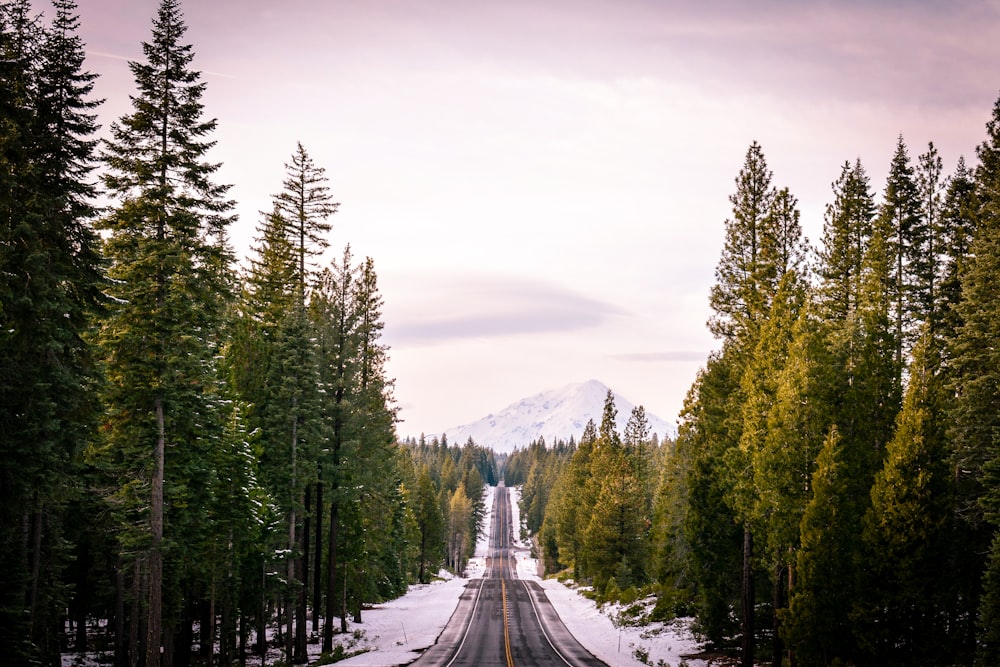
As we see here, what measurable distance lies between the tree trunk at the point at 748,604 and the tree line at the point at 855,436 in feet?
0.23

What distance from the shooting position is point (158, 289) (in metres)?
20.0

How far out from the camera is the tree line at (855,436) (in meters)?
20.3

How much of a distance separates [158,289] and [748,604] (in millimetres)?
22843

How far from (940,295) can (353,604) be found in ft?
129

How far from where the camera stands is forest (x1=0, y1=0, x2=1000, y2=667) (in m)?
18.8

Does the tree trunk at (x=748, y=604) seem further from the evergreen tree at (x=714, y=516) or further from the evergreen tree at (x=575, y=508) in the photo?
the evergreen tree at (x=575, y=508)

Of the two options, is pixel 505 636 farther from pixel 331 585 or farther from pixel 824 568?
pixel 824 568

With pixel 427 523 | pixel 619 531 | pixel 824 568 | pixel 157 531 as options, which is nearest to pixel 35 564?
pixel 157 531

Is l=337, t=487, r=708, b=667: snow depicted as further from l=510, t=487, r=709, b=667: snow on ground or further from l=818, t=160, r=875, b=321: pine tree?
l=818, t=160, r=875, b=321: pine tree

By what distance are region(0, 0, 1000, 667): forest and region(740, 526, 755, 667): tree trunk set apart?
10 centimetres

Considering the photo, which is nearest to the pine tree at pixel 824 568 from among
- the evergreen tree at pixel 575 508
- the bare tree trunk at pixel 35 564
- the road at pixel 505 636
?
the road at pixel 505 636

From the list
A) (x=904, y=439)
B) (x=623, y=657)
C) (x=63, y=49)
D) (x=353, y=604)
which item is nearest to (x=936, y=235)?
(x=904, y=439)

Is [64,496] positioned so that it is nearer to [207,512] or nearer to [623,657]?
[207,512]

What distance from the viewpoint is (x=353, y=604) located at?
46781 millimetres
